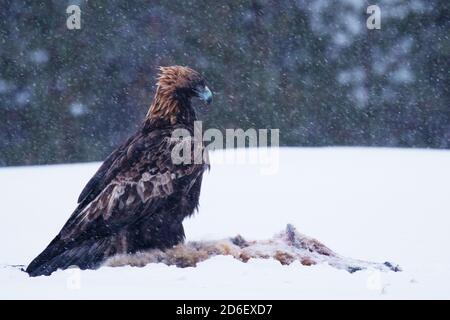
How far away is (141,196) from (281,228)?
0.83 metres

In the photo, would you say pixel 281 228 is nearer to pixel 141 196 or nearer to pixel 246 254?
pixel 246 254

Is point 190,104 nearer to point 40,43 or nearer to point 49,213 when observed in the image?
point 49,213

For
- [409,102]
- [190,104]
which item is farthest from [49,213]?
[409,102]

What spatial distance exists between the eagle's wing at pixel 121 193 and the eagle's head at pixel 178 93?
0.40ft

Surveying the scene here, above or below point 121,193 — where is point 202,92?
above

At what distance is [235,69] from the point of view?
7.74 m

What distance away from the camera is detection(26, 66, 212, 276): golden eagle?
4434 mm
